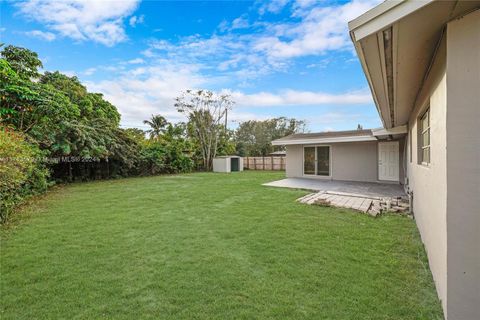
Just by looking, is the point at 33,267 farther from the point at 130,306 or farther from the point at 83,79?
the point at 83,79

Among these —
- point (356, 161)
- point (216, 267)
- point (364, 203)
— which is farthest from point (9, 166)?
point (356, 161)

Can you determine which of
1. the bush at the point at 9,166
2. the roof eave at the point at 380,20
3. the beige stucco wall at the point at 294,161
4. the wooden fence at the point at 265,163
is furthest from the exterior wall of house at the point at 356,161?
the bush at the point at 9,166

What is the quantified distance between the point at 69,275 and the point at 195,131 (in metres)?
18.6

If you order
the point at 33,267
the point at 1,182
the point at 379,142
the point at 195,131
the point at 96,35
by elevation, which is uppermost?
the point at 96,35

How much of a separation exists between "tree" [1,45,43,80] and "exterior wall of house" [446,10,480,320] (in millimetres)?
12307

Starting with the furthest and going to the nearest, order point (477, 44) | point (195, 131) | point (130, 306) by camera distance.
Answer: point (195, 131)
point (130, 306)
point (477, 44)

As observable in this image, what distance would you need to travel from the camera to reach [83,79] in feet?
53.2

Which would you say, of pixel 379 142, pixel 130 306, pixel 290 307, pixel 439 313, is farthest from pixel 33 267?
pixel 379 142

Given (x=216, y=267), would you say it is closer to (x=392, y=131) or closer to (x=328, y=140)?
(x=392, y=131)

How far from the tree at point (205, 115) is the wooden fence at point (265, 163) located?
126 inches

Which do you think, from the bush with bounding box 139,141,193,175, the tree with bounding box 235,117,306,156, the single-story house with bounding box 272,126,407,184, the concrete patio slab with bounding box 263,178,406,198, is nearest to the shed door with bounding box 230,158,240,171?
the bush with bounding box 139,141,193,175

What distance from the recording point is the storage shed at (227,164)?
19.1m

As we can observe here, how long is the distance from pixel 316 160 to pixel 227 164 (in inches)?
330

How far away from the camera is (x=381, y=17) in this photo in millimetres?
1748
